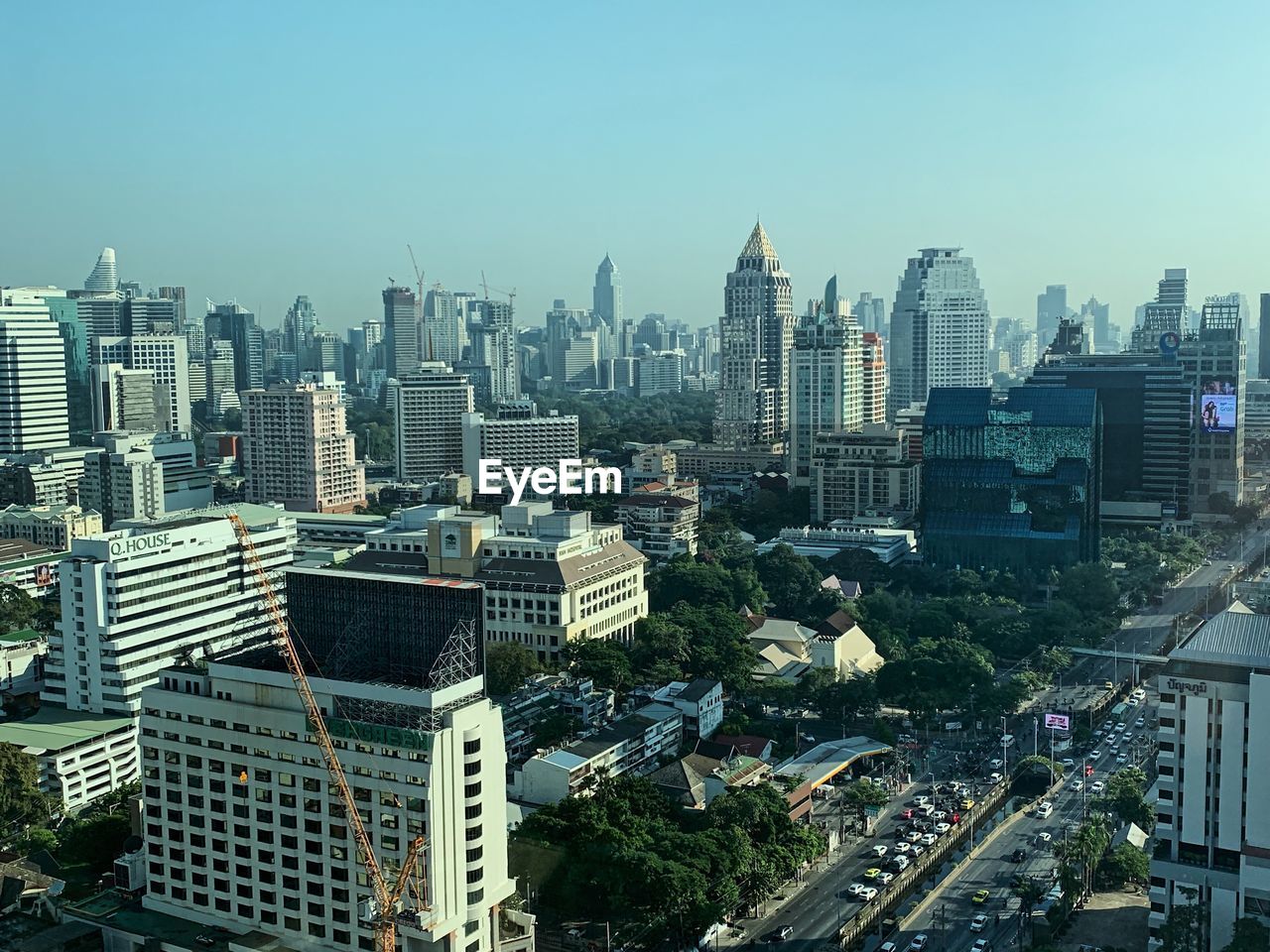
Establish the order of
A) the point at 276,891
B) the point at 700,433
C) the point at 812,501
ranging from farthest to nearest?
the point at 700,433
the point at 812,501
the point at 276,891

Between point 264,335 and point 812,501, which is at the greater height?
point 264,335

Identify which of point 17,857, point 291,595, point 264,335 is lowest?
point 17,857

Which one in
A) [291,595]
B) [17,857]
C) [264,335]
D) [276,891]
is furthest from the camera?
[264,335]

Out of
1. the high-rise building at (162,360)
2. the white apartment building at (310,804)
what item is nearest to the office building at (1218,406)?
the white apartment building at (310,804)

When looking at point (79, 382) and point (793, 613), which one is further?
point (79, 382)

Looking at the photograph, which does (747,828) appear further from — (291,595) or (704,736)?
(291,595)

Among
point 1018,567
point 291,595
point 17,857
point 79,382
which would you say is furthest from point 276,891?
point 79,382

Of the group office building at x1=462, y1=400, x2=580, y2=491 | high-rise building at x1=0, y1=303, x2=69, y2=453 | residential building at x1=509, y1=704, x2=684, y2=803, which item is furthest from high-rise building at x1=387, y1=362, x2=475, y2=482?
residential building at x1=509, y1=704, x2=684, y2=803
